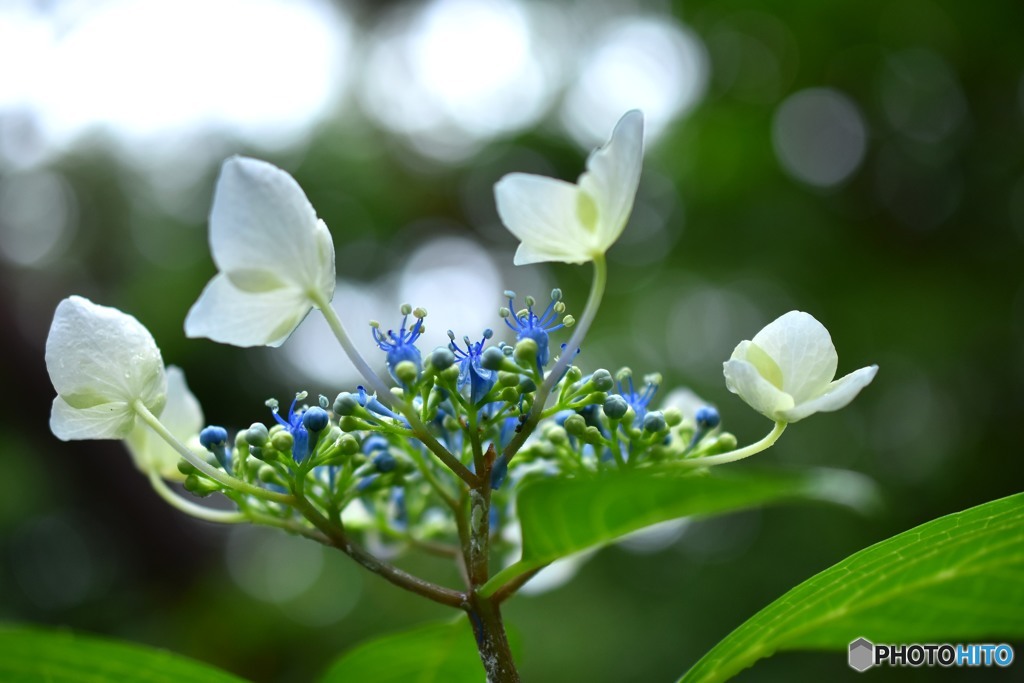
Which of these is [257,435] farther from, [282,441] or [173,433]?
[173,433]

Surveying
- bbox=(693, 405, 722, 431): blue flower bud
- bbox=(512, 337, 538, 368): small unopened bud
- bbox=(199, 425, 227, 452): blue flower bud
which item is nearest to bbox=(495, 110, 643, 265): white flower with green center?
bbox=(512, 337, 538, 368): small unopened bud

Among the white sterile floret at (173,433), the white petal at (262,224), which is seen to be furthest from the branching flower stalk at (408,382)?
the white sterile floret at (173,433)

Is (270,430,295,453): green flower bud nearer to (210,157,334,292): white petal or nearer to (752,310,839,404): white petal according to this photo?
(210,157,334,292): white petal

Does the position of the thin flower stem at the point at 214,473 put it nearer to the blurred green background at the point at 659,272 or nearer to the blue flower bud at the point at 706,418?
the blue flower bud at the point at 706,418

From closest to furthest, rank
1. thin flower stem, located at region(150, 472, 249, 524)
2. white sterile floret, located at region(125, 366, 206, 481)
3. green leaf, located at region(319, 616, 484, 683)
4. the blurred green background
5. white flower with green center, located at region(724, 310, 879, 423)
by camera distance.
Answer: white flower with green center, located at region(724, 310, 879, 423) < thin flower stem, located at region(150, 472, 249, 524) < white sterile floret, located at region(125, 366, 206, 481) < green leaf, located at region(319, 616, 484, 683) < the blurred green background

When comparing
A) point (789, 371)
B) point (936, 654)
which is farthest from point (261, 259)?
point (936, 654)
